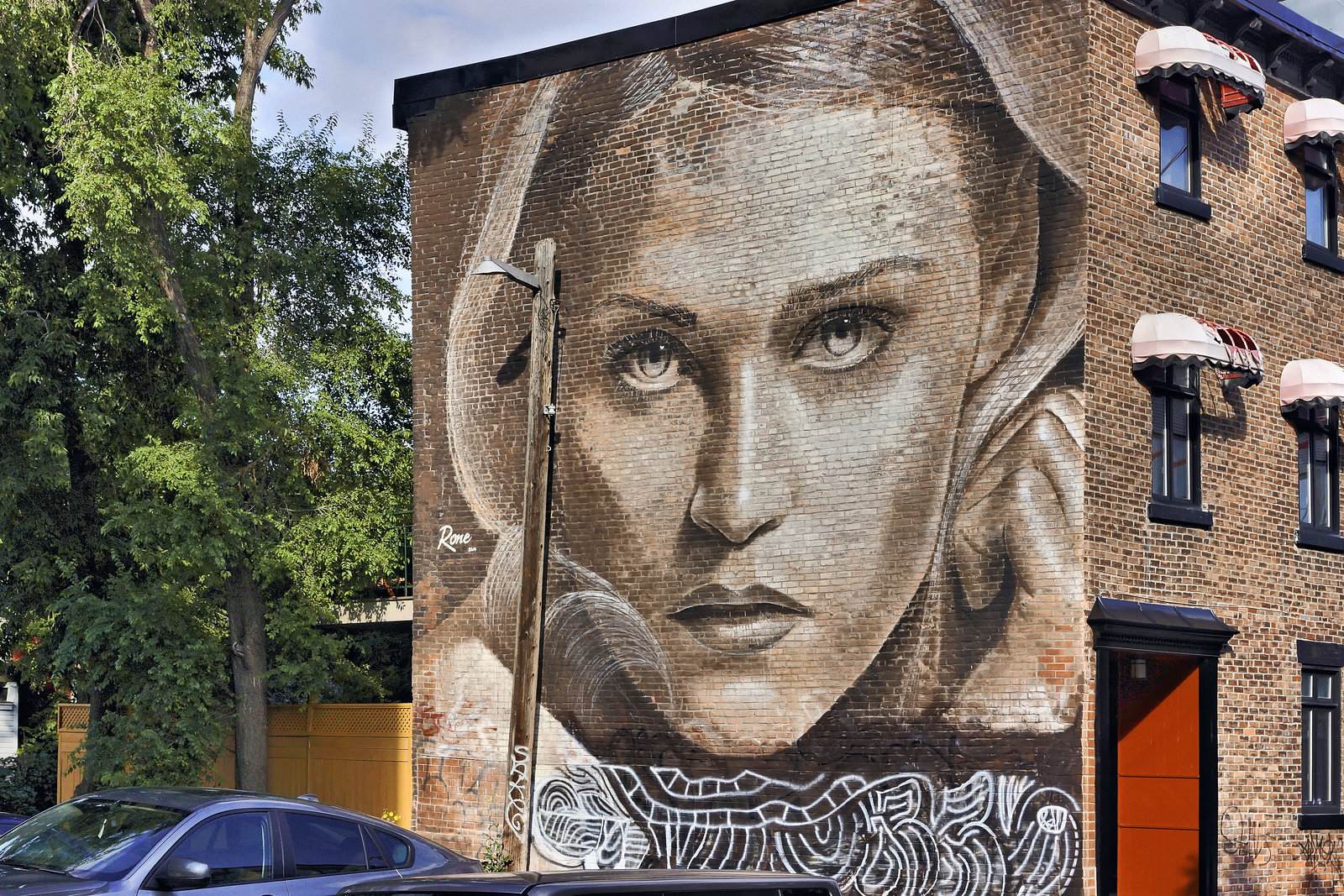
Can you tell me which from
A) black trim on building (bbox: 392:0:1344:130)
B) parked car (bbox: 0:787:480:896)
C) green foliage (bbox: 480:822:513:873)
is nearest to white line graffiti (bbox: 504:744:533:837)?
green foliage (bbox: 480:822:513:873)

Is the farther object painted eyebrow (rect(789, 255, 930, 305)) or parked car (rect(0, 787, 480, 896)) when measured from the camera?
painted eyebrow (rect(789, 255, 930, 305))

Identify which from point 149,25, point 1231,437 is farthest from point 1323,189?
point 149,25

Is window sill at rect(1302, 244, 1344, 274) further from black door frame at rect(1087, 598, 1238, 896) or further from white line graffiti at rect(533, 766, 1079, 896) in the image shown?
white line graffiti at rect(533, 766, 1079, 896)

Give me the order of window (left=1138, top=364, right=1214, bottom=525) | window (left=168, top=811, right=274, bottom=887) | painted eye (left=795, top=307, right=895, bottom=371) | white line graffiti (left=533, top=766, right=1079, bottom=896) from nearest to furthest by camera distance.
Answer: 1. window (left=168, top=811, right=274, bottom=887)
2. white line graffiti (left=533, top=766, right=1079, bottom=896)
3. window (left=1138, top=364, right=1214, bottom=525)
4. painted eye (left=795, top=307, right=895, bottom=371)

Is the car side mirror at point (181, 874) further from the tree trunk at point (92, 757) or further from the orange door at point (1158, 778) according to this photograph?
the tree trunk at point (92, 757)

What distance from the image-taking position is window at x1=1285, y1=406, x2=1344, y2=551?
54.2ft

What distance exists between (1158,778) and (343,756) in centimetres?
1081

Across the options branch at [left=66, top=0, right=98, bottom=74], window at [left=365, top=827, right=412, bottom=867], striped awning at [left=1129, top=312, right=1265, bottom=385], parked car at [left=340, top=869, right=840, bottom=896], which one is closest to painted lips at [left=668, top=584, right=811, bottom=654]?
striped awning at [left=1129, top=312, right=1265, bottom=385]

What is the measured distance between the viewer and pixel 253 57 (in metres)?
21.2


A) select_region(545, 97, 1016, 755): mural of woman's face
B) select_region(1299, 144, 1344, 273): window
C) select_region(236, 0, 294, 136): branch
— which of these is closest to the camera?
select_region(545, 97, 1016, 755): mural of woman's face

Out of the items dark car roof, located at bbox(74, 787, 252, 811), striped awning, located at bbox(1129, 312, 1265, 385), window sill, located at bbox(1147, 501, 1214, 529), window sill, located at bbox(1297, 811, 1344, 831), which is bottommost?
window sill, located at bbox(1297, 811, 1344, 831)

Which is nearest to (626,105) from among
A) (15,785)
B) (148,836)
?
(148,836)

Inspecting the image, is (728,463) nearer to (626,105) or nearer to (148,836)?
(626,105)

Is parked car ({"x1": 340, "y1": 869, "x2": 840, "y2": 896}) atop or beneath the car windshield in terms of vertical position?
atop
